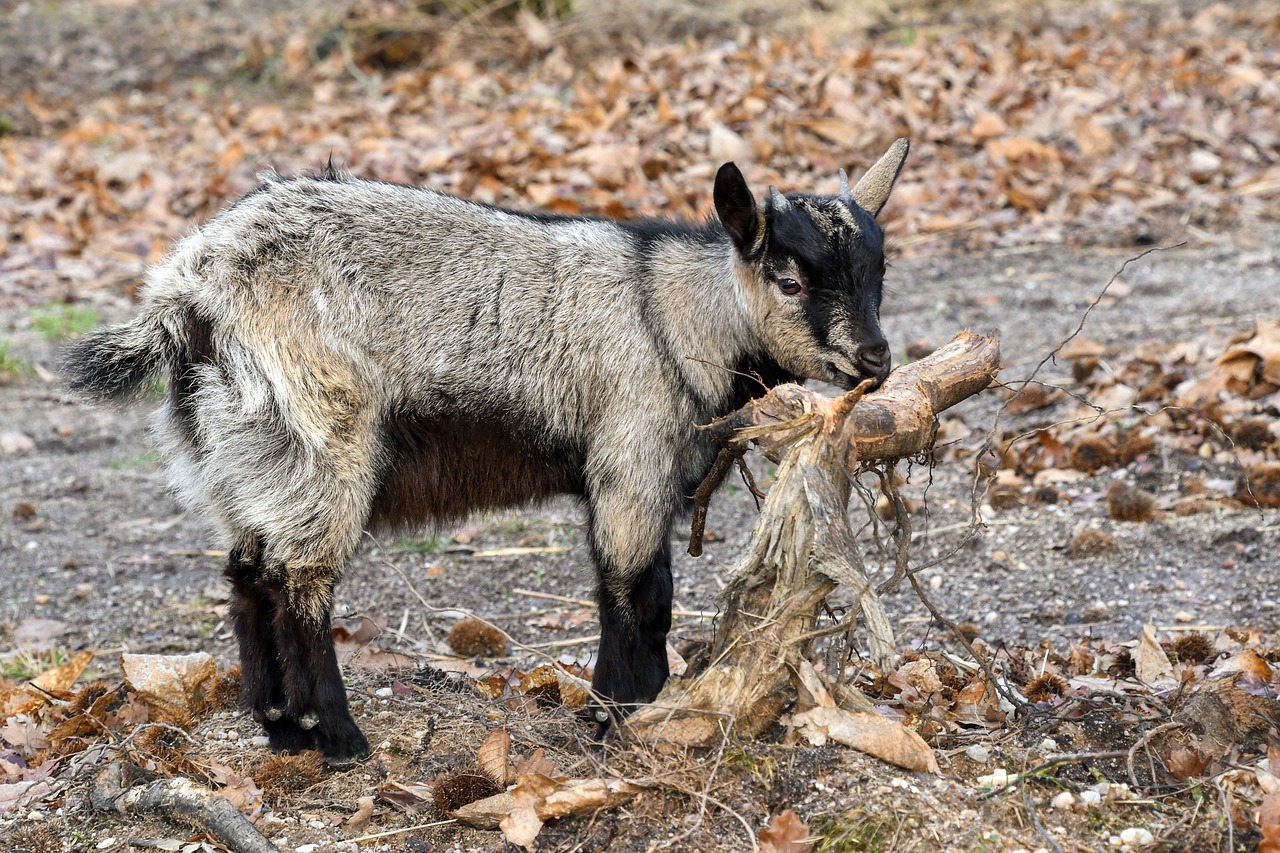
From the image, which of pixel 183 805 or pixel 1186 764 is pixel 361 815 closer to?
pixel 183 805

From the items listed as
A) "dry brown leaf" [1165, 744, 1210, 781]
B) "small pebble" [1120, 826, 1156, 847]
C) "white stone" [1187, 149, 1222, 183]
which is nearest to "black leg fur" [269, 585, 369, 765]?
"small pebble" [1120, 826, 1156, 847]

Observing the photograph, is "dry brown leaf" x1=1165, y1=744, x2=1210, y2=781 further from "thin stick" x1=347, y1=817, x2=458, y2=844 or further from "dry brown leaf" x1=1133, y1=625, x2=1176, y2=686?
"thin stick" x1=347, y1=817, x2=458, y2=844

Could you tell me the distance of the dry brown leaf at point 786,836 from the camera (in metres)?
3.06

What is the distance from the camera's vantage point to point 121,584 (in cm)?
589

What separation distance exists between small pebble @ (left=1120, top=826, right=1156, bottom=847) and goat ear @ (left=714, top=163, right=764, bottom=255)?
2.06 m

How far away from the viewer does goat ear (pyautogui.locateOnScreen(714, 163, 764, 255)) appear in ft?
13.2

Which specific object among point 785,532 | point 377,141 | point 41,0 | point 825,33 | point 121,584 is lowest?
point 121,584

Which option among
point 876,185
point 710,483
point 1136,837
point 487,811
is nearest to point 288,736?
point 487,811

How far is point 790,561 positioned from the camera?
329cm

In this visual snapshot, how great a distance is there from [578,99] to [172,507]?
20.4ft

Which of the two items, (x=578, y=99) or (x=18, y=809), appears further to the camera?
(x=578, y=99)

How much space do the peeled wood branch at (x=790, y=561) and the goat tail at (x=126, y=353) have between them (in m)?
1.80

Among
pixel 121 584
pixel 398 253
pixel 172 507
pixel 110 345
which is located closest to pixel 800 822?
pixel 398 253

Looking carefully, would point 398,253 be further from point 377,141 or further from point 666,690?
point 377,141
